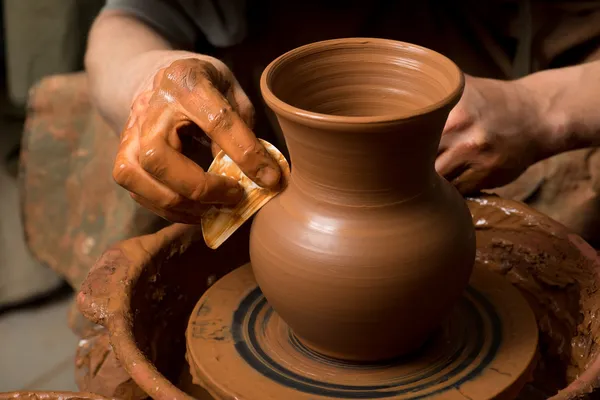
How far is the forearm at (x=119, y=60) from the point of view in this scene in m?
1.39

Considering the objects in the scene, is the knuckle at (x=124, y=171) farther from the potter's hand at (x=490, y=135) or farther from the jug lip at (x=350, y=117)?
the potter's hand at (x=490, y=135)

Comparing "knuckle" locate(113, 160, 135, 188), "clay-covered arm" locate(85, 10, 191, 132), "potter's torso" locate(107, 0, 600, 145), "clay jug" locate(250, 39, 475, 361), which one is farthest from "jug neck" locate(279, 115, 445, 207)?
"potter's torso" locate(107, 0, 600, 145)

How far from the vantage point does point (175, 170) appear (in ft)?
3.37

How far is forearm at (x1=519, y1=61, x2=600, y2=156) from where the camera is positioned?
138cm

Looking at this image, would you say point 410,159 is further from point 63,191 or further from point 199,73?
point 63,191

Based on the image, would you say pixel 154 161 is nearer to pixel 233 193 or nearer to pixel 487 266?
pixel 233 193

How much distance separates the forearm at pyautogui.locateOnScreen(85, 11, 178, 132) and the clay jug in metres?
0.43

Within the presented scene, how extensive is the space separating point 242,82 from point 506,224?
30.7 inches

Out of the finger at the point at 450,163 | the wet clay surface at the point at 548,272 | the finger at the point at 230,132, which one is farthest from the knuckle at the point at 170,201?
the wet clay surface at the point at 548,272

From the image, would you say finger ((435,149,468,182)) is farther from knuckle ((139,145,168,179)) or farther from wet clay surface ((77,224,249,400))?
knuckle ((139,145,168,179))

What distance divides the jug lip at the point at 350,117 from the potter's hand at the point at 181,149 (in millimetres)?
73

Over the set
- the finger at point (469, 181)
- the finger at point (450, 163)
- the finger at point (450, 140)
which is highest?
the finger at point (450, 140)

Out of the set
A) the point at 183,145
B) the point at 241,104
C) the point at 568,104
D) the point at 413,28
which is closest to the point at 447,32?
the point at 413,28

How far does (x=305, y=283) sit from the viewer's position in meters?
1.00
